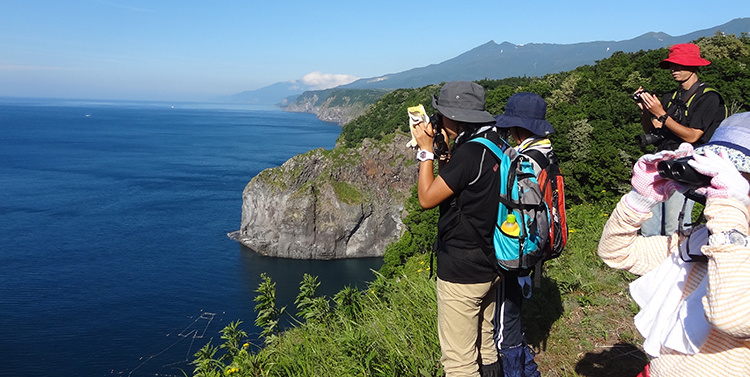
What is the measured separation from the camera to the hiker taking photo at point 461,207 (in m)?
2.78

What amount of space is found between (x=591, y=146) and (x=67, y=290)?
43.3 m

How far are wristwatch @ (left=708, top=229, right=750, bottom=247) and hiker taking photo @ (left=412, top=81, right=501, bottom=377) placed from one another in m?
1.36

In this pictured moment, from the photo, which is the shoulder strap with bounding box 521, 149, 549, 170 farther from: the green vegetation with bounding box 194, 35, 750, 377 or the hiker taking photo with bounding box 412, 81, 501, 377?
the green vegetation with bounding box 194, 35, 750, 377

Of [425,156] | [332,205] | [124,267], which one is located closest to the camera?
[425,156]

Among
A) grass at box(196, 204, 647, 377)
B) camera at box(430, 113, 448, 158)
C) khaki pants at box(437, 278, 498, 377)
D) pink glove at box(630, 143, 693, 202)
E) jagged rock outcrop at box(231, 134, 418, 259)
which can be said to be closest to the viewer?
pink glove at box(630, 143, 693, 202)

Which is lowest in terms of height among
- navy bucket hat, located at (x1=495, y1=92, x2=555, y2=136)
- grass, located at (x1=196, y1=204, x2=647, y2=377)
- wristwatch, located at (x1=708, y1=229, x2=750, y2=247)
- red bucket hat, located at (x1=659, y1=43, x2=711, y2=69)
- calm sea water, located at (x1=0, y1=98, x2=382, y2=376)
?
calm sea water, located at (x1=0, y1=98, x2=382, y2=376)

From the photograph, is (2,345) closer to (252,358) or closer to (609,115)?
(252,358)

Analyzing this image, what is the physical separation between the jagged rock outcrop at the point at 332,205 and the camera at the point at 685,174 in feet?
171

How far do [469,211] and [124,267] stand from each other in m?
50.2

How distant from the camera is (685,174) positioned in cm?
160

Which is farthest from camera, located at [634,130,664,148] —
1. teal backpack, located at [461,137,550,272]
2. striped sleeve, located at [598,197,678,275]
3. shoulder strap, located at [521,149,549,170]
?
striped sleeve, located at [598,197,678,275]

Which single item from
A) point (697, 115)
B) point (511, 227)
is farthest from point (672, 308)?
point (697, 115)

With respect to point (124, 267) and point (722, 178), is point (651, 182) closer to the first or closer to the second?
point (722, 178)

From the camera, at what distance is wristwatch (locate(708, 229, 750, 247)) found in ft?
4.95
